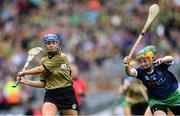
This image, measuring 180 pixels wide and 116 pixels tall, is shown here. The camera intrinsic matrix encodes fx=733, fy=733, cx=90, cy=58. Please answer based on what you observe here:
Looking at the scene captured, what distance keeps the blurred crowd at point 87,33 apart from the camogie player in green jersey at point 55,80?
684 cm

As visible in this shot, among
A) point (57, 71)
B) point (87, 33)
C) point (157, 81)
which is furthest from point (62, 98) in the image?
point (87, 33)

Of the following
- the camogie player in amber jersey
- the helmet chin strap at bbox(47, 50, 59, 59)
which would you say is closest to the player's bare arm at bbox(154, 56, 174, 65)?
the camogie player in amber jersey

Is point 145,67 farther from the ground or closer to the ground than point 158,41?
closer to the ground

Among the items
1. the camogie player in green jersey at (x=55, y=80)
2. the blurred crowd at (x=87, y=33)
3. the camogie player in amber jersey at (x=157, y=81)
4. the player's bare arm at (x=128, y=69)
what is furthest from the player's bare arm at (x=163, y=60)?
the blurred crowd at (x=87, y=33)

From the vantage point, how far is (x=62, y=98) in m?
13.4

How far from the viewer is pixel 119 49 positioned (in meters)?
22.0

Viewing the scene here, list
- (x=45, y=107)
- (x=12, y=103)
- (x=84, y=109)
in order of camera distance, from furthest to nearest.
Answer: (x=12, y=103)
(x=84, y=109)
(x=45, y=107)

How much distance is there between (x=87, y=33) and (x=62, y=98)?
10171mm

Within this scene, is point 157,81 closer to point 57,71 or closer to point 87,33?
point 57,71

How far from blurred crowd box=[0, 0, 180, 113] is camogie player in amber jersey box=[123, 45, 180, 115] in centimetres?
664

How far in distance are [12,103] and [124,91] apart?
237 inches

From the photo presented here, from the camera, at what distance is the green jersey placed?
13284 millimetres

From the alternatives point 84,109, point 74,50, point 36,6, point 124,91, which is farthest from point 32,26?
point 124,91

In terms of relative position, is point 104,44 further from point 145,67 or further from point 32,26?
point 145,67
